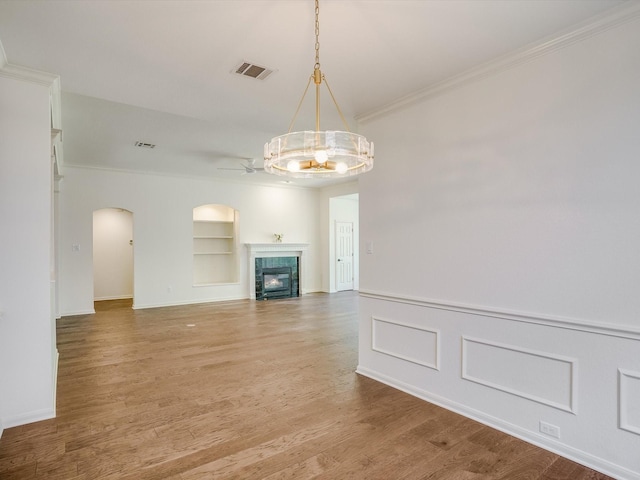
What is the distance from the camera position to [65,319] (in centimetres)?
657

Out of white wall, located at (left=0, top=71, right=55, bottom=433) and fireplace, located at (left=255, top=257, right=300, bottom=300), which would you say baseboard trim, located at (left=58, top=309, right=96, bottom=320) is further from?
white wall, located at (left=0, top=71, right=55, bottom=433)

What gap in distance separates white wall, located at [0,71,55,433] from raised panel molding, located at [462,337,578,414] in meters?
3.41

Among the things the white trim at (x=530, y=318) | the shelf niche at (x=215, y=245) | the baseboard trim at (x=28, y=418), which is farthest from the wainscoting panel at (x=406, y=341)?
the shelf niche at (x=215, y=245)

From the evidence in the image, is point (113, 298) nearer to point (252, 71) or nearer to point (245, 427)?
point (245, 427)

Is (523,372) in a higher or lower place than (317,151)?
lower

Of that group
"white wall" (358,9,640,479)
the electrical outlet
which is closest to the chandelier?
"white wall" (358,9,640,479)

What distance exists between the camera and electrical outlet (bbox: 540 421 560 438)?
7.78ft

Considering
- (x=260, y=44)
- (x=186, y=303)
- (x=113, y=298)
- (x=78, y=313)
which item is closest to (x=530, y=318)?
(x=260, y=44)

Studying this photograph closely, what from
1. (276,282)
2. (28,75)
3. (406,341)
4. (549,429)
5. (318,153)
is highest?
(28,75)

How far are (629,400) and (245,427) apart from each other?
2.52 meters

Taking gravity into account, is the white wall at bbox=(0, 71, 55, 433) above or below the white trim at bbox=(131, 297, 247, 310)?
above

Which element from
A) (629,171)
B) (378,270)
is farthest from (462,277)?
(629,171)

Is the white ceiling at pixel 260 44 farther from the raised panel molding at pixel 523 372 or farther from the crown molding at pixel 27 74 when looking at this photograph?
the raised panel molding at pixel 523 372

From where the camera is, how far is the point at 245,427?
2.74 metres
